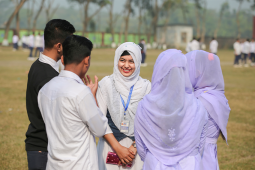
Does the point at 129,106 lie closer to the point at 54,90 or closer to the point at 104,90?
the point at 104,90

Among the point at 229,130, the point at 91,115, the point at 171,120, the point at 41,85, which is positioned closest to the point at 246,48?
the point at 229,130

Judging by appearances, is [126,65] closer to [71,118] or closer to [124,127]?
[124,127]

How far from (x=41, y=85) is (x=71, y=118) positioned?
473mm

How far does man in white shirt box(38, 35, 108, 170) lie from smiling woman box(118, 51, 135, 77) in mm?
836

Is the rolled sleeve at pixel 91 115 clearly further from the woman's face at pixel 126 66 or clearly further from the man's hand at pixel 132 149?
the woman's face at pixel 126 66

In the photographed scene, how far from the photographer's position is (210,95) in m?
2.81

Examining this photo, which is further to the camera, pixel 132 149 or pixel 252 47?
pixel 252 47

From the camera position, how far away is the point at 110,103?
9.21 ft

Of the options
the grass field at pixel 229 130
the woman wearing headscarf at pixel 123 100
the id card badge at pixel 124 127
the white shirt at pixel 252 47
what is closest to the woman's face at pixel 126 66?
the woman wearing headscarf at pixel 123 100

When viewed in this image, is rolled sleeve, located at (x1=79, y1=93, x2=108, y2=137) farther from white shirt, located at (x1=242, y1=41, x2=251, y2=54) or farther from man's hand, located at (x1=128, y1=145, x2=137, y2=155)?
white shirt, located at (x1=242, y1=41, x2=251, y2=54)

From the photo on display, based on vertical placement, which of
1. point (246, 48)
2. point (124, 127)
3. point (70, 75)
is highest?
point (246, 48)

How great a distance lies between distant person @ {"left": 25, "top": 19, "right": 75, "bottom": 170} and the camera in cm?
230

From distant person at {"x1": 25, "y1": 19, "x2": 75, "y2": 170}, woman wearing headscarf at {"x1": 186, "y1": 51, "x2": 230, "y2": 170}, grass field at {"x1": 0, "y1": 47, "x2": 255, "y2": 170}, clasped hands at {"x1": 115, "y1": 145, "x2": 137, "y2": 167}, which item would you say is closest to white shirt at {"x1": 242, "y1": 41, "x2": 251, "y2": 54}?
grass field at {"x1": 0, "y1": 47, "x2": 255, "y2": 170}

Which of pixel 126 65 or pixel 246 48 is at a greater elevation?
pixel 246 48
